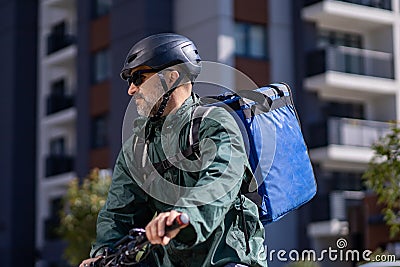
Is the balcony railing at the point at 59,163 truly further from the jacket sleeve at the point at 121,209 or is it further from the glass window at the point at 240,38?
the jacket sleeve at the point at 121,209

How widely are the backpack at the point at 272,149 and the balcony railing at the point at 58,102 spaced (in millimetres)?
33127

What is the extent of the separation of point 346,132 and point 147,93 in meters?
26.1

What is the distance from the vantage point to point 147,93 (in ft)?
11.2

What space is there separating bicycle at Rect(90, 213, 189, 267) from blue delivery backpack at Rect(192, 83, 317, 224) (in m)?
0.58

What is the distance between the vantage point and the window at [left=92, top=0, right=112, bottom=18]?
3378 cm

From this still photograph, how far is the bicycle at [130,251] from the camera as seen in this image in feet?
9.82

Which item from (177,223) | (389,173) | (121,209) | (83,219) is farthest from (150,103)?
(83,219)

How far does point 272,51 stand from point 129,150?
2632 cm

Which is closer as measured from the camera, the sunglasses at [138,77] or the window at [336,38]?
the sunglasses at [138,77]

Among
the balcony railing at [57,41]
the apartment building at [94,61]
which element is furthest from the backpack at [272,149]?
the balcony railing at [57,41]

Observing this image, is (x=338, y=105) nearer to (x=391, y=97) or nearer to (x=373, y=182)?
(x=391, y=97)

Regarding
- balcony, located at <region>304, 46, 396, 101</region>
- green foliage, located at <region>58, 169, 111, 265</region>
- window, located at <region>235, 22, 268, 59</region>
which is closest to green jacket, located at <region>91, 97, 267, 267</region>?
green foliage, located at <region>58, 169, 111, 265</region>

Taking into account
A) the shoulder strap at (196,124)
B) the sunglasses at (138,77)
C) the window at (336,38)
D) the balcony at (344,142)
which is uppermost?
the sunglasses at (138,77)

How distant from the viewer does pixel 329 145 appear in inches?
1127
